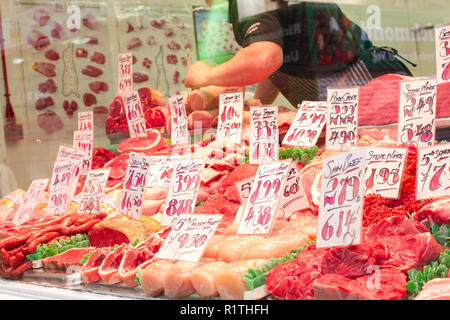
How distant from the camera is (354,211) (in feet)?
6.80

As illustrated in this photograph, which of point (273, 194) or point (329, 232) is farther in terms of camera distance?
point (273, 194)

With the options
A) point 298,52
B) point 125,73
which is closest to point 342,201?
point 298,52

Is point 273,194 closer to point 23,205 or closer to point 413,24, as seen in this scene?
point 413,24

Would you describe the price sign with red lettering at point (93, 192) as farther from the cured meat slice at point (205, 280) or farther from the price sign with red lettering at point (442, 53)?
the price sign with red lettering at point (442, 53)

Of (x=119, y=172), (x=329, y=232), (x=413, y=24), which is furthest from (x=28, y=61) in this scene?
(x=329, y=232)

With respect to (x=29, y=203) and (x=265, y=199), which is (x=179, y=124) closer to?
(x=29, y=203)

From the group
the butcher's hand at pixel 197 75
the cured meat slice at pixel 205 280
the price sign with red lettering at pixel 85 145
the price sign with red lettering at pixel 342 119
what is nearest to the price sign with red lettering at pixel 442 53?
the price sign with red lettering at pixel 342 119

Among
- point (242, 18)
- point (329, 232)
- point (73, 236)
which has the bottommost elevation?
point (73, 236)

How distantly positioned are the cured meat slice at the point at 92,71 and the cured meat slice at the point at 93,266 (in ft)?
9.93

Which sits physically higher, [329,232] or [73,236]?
[329,232]

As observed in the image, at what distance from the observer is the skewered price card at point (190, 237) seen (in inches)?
95.4

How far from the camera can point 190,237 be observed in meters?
2.50

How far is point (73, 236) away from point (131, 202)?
0.44 meters

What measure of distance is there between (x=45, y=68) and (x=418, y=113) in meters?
4.10
